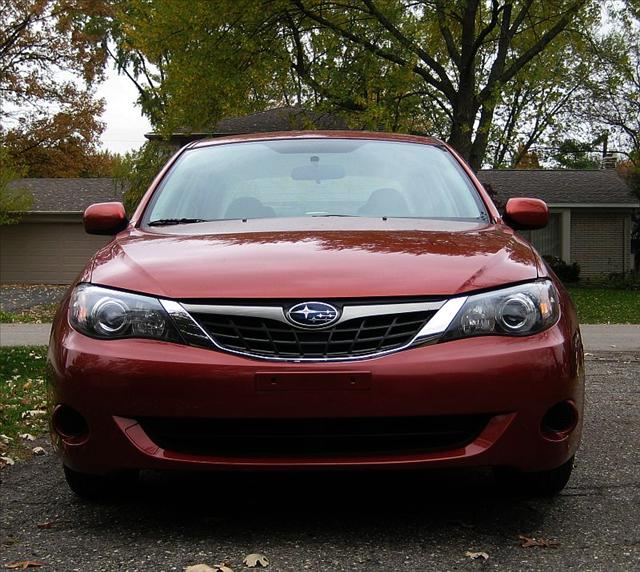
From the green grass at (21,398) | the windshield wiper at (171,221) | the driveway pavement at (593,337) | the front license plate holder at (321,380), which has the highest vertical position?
the windshield wiper at (171,221)

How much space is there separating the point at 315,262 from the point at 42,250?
31.2m

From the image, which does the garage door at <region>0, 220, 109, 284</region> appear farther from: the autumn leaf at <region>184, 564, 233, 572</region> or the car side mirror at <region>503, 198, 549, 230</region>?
the autumn leaf at <region>184, 564, 233, 572</region>

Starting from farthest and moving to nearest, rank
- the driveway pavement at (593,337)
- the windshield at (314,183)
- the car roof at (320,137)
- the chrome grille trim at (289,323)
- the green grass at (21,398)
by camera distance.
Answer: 1. the driveway pavement at (593,337)
2. the green grass at (21,398)
3. the car roof at (320,137)
4. the windshield at (314,183)
5. the chrome grille trim at (289,323)

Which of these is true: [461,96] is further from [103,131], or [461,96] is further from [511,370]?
[103,131]

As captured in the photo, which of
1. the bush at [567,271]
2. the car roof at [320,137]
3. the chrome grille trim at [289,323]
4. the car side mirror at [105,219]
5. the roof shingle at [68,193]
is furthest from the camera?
the roof shingle at [68,193]

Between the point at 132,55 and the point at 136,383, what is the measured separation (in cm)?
3755

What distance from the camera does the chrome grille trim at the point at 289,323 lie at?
2.85 metres

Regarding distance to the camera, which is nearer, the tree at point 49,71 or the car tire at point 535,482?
the car tire at point 535,482

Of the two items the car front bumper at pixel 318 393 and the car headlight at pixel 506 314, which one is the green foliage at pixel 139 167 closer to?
the car front bumper at pixel 318 393

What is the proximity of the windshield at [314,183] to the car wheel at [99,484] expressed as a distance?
3.75 ft

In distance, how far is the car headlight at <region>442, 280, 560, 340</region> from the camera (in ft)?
9.57

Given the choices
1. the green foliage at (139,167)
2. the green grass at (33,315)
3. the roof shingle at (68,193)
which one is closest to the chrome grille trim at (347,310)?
the green grass at (33,315)

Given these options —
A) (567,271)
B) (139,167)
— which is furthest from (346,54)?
(567,271)

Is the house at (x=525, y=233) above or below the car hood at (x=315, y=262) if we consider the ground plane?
below
